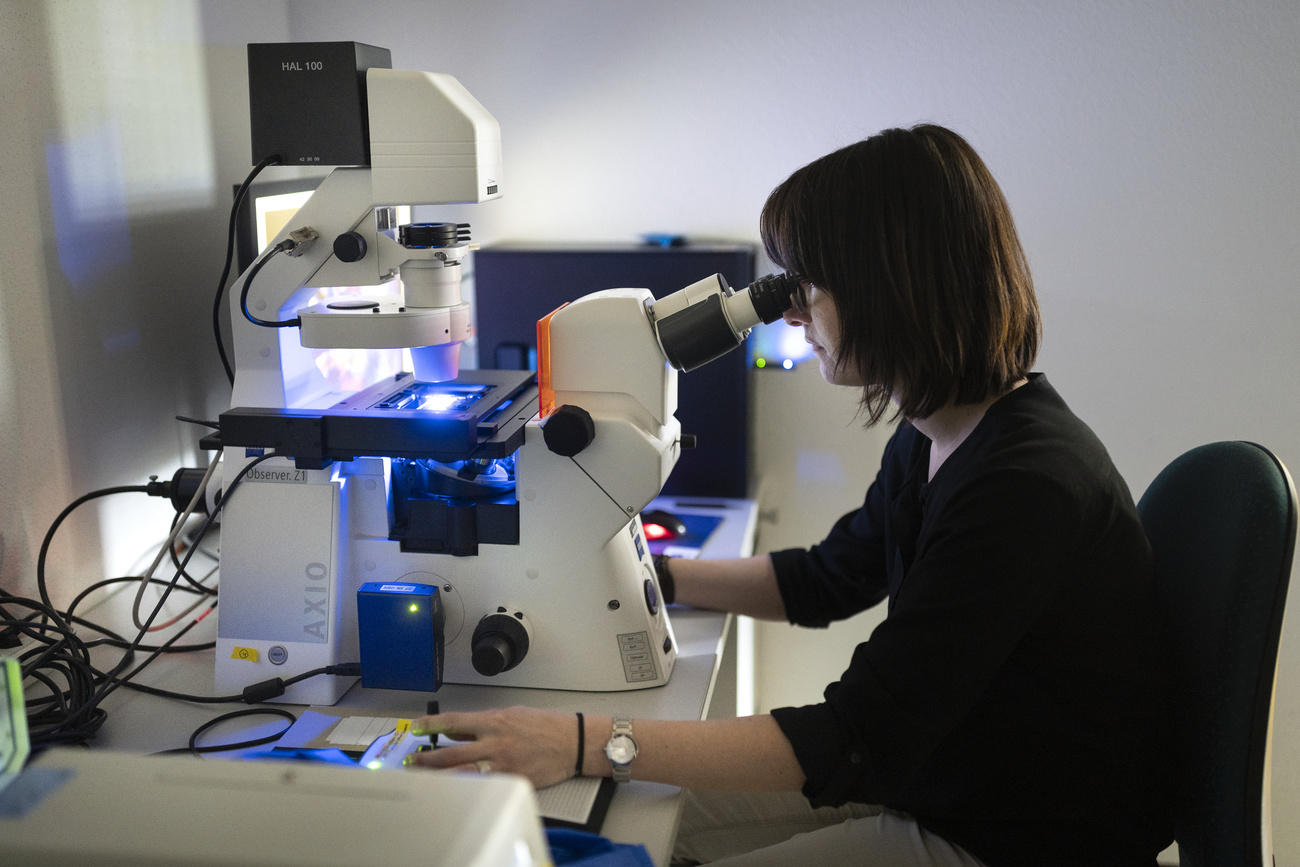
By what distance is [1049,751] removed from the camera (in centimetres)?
107

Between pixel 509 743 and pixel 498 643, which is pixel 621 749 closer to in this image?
pixel 509 743

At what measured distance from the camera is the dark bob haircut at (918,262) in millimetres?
1093

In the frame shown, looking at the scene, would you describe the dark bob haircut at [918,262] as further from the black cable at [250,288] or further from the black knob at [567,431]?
the black cable at [250,288]

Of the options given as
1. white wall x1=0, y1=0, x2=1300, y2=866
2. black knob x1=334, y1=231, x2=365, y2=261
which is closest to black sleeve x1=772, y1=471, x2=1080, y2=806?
black knob x1=334, y1=231, x2=365, y2=261

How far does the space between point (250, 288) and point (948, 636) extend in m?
0.87

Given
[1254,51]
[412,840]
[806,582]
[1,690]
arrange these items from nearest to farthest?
[412,840]
[1,690]
[806,582]
[1254,51]

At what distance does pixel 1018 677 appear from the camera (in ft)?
3.50

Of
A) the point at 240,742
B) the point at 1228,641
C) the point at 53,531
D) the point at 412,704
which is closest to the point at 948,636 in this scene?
the point at 1228,641

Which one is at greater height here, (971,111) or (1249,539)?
(971,111)

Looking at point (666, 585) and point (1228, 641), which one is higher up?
point (1228, 641)

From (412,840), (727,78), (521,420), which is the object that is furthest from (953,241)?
(727,78)

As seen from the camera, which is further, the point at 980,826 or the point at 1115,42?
the point at 1115,42

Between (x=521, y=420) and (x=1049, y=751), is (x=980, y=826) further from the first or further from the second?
(x=521, y=420)

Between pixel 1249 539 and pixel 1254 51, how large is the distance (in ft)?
4.16
